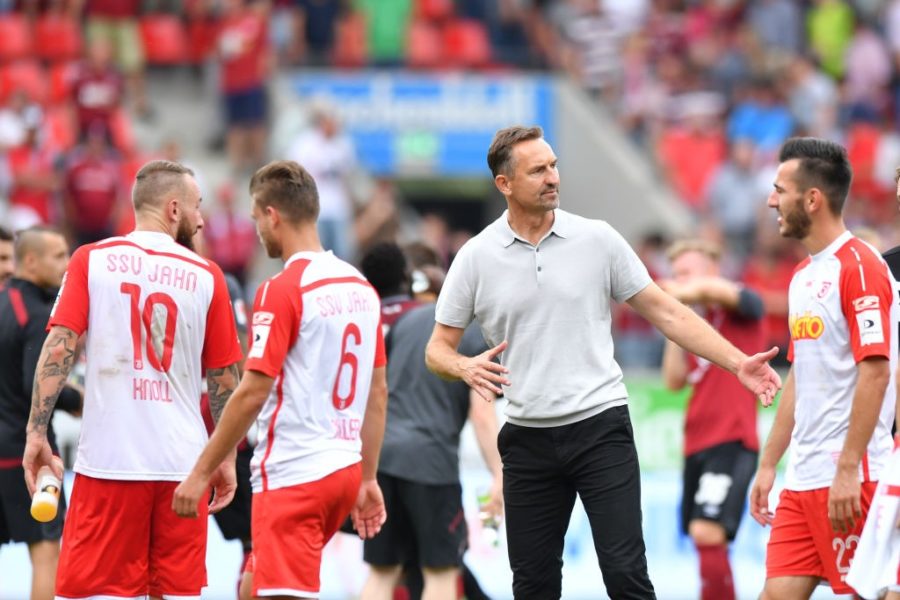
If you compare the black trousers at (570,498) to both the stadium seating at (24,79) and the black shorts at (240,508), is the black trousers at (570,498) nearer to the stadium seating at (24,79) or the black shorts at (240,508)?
the black shorts at (240,508)

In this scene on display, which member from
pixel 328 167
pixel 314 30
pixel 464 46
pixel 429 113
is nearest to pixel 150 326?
pixel 328 167

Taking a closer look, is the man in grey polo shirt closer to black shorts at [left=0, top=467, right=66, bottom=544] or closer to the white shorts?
the white shorts

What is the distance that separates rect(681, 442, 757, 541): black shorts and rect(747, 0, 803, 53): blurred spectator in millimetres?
14821

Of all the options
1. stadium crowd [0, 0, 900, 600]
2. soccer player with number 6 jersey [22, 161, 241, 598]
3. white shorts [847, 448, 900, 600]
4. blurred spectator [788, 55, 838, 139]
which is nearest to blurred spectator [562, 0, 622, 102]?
stadium crowd [0, 0, 900, 600]

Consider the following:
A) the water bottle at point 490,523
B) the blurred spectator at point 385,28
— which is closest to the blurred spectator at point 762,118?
the blurred spectator at point 385,28

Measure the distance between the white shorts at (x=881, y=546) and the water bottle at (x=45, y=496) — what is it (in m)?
3.46

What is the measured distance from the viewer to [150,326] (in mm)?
7172

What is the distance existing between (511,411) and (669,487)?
6.17 meters

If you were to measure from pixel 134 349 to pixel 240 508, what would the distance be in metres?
2.27

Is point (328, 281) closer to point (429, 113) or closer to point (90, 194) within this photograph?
point (90, 194)

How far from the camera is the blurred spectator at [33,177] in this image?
1694cm

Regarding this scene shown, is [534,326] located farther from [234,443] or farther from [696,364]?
[696,364]

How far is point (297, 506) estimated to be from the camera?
689 cm

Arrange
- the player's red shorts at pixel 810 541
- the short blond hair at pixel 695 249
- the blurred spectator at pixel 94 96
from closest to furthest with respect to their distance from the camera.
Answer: the player's red shorts at pixel 810 541
the short blond hair at pixel 695 249
the blurred spectator at pixel 94 96
